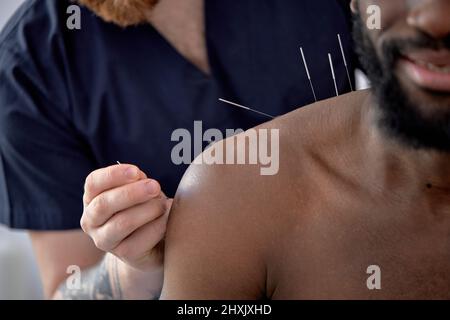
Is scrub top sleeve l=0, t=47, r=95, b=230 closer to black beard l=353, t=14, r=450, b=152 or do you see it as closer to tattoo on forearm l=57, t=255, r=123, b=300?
tattoo on forearm l=57, t=255, r=123, b=300

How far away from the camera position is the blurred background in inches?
60.7

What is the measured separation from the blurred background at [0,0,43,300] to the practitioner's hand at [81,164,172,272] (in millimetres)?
781

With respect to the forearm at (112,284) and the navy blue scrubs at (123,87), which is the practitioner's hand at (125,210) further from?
the navy blue scrubs at (123,87)

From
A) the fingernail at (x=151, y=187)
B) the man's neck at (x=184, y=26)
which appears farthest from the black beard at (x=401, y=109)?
the man's neck at (x=184, y=26)

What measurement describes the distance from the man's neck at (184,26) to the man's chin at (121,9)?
41 millimetres

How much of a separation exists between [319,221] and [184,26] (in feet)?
1.39

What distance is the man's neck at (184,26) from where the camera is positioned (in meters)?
1.04

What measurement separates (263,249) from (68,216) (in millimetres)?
396

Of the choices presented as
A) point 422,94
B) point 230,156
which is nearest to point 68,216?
point 230,156

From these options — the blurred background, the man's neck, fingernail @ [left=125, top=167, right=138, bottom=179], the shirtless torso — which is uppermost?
the man's neck

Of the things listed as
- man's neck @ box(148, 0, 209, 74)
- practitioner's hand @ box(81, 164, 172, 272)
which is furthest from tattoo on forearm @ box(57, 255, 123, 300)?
man's neck @ box(148, 0, 209, 74)

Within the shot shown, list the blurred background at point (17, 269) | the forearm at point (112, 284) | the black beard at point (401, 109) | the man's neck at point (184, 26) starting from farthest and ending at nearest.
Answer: the blurred background at point (17, 269) < the man's neck at point (184, 26) < the forearm at point (112, 284) < the black beard at point (401, 109)
